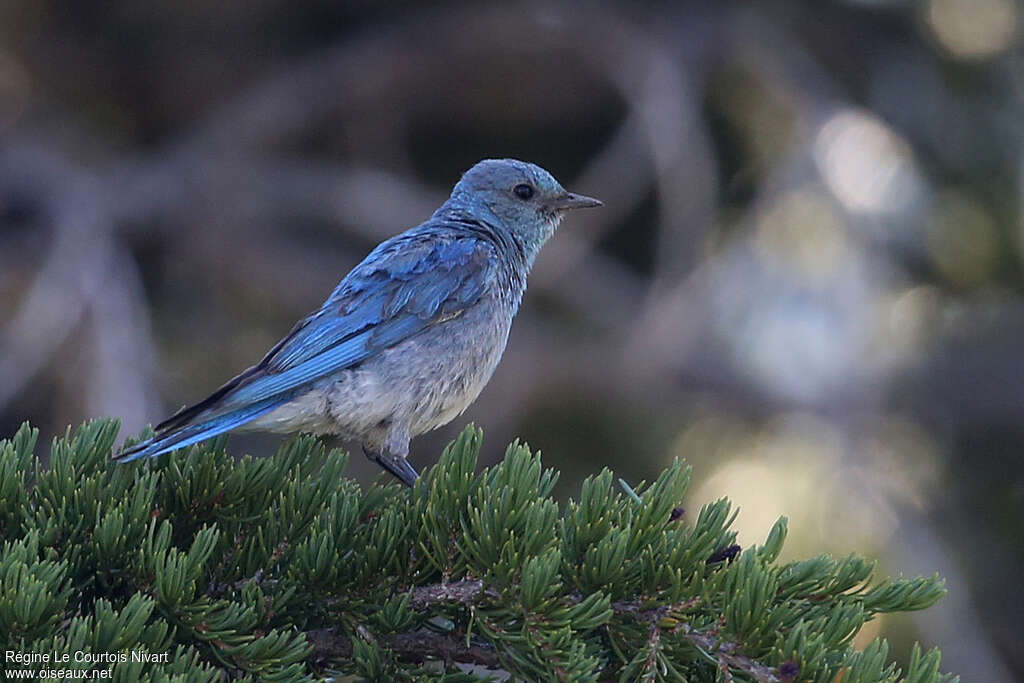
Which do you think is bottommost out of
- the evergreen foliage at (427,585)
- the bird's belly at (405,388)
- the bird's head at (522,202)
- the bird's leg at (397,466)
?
the evergreen foliage at (427,585)

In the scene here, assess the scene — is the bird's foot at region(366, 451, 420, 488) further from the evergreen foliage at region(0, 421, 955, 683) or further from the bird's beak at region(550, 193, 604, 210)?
the evergreen foliage at region(0, 421, 955, 683)

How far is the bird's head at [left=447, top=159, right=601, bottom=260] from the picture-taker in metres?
4.36

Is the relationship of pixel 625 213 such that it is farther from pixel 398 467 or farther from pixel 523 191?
pixel 398 467

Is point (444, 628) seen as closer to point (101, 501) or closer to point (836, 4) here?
point (101, 501)

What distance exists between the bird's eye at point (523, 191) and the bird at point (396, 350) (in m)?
0.24

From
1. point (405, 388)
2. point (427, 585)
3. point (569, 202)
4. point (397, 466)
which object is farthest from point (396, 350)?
point (427, 585)

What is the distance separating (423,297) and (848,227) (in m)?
3.06

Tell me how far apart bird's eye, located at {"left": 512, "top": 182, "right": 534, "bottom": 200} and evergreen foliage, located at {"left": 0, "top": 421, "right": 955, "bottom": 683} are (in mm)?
2126

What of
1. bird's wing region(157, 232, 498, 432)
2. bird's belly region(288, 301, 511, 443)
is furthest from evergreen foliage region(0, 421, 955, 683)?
bird's belly region(288, 301, 511, 443)

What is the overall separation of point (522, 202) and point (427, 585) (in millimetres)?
2341

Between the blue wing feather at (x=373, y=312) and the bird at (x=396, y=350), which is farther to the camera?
the bird at (x=396, y=350)

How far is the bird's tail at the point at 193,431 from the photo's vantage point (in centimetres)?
252

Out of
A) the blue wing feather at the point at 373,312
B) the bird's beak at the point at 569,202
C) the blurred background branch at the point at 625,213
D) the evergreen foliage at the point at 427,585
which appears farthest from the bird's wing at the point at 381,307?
the blurred background branch at the point at 625,213

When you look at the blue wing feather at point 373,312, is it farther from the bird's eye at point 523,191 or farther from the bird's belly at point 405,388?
the bird's eye at point 523,191
